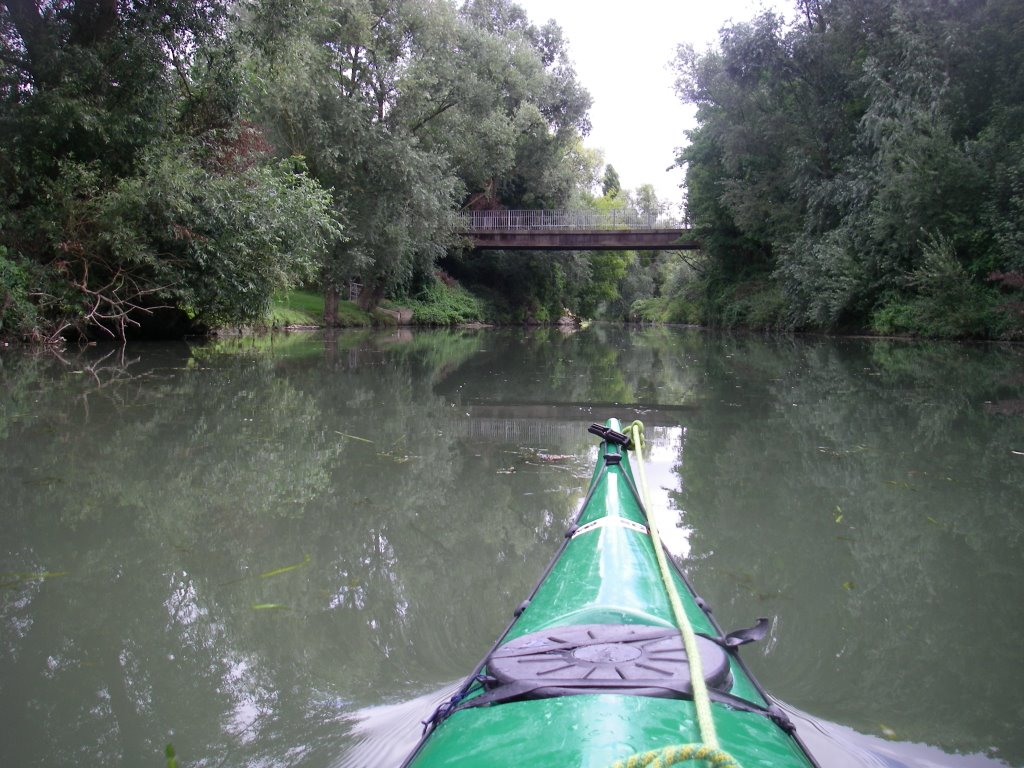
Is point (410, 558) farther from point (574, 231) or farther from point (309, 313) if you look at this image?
point (574, 231)

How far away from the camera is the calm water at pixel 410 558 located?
201 cm

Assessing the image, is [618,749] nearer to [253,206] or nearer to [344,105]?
[253,206]

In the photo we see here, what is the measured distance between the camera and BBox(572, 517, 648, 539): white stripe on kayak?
225cm

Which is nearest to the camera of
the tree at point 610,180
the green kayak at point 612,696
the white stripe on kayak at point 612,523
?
the green kayak at point 612,696

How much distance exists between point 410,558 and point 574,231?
2922cm

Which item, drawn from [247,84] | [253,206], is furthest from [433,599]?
[247,84]

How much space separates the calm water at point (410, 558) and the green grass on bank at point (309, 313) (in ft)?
47.1

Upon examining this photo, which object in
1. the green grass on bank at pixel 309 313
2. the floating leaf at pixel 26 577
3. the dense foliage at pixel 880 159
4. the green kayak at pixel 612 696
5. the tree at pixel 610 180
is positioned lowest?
the floating leaf at pixel 26 577

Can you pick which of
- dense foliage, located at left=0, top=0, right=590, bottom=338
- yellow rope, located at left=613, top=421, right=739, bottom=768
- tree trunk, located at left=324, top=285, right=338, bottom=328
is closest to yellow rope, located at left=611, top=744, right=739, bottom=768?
yellow rope, located at left=613, top=421, right=739, bottom=768

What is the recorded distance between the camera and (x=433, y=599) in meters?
2.80

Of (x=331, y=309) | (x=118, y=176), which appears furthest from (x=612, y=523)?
(x=331, y=309)

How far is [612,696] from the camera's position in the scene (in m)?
1.24

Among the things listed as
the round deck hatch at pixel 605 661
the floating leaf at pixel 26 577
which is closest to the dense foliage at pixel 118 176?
the floating leaf at pixel 26 577

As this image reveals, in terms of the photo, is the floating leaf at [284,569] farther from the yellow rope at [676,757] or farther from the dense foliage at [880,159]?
the dense foliage at [880,159]
